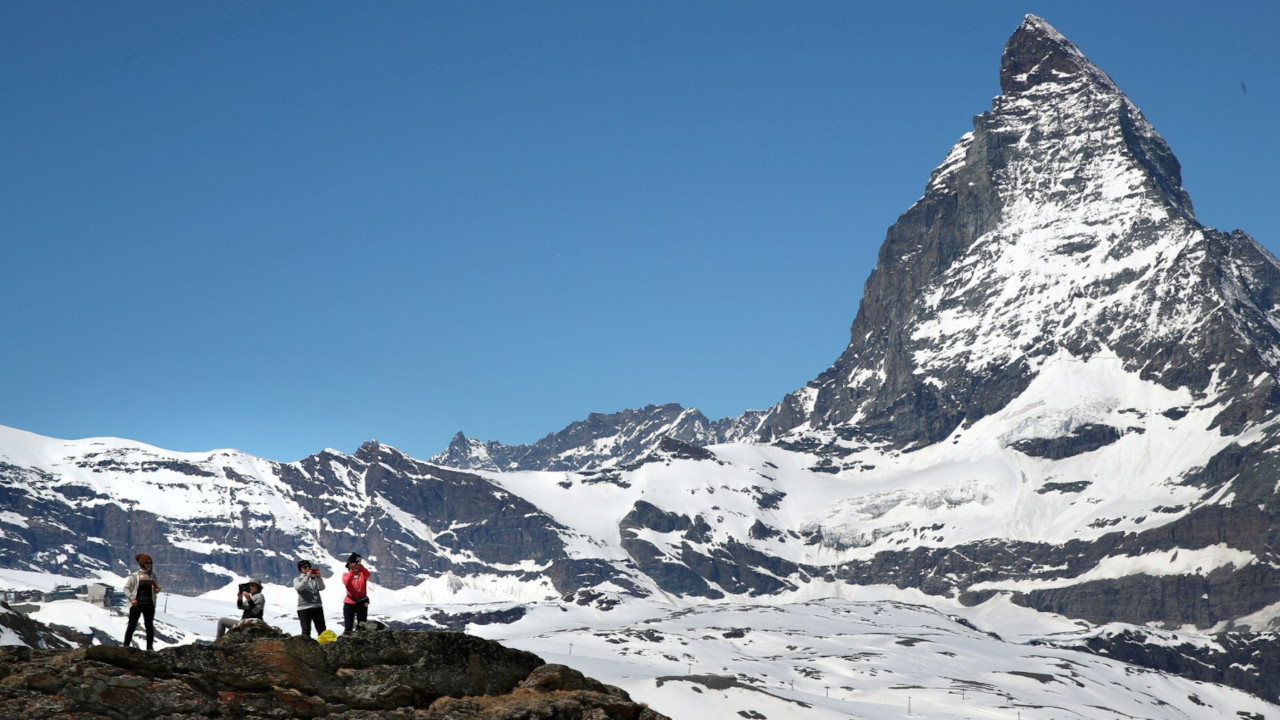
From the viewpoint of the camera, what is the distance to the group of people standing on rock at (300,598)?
39500mm

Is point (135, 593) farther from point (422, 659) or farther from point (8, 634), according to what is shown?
point (8, 634)

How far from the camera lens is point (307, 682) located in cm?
A: 3506

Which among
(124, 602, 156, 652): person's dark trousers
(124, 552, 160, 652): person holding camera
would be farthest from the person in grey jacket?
(124, 552, 160, 652): person holding camera

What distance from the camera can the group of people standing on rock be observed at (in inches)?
1555

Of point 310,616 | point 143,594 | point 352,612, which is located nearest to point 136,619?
point 143,594

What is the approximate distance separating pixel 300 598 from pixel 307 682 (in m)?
4.67

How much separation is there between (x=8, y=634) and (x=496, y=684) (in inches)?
1521

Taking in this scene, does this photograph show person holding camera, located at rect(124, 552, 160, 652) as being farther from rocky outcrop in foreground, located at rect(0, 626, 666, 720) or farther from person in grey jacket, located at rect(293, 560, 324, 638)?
rocky outcrop in foreground, located at rect(0, 626, 666, 720)

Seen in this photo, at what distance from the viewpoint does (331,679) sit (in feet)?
117

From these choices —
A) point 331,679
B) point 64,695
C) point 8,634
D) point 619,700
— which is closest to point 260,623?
point 331,679

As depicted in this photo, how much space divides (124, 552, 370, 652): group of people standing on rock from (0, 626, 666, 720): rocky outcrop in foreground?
2956mm

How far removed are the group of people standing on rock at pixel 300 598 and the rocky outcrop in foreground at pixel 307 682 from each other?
2956mm

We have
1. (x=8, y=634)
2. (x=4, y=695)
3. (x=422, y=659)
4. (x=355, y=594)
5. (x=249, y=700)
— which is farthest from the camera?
(x=8, y=634)

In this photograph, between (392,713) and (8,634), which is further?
(8,634)
